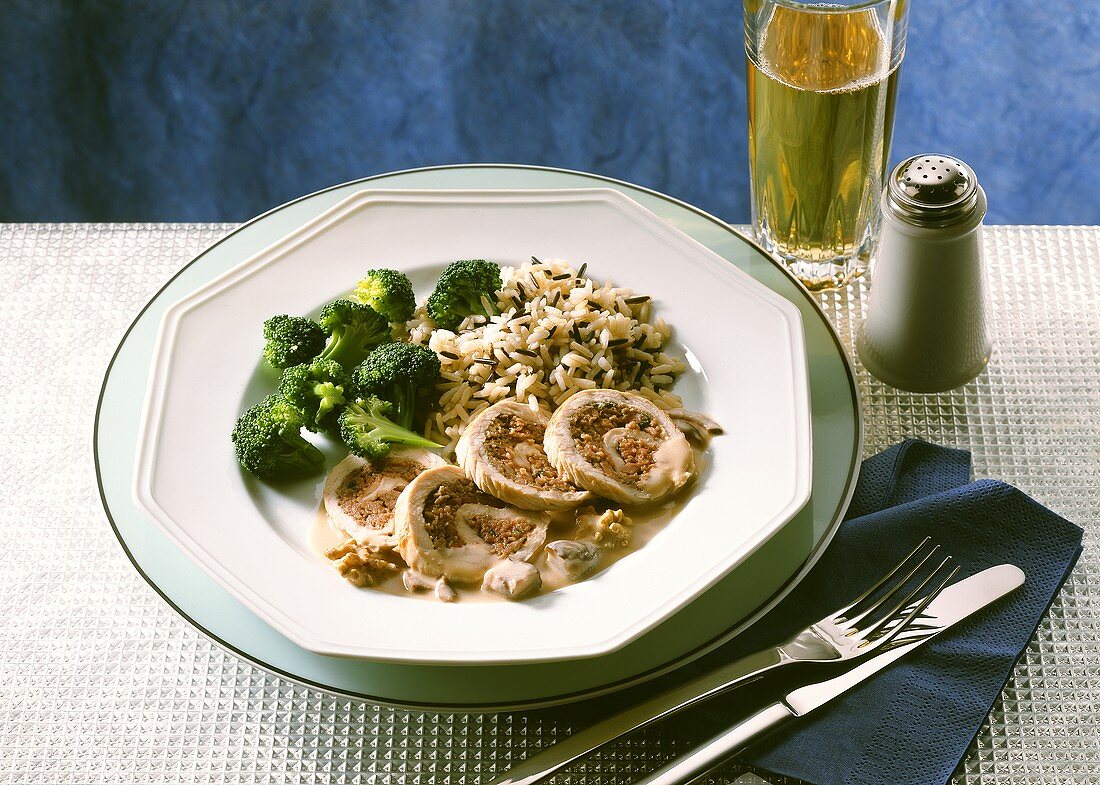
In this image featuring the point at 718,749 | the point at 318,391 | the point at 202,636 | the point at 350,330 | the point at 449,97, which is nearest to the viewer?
the point at 718,749

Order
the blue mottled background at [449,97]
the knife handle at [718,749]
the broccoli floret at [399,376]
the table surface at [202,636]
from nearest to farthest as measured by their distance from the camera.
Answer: the knife handle at [718,749]
the table surface at [202,636]
the broccoli floret at [399,376]
the blue mottled background at [449,97]

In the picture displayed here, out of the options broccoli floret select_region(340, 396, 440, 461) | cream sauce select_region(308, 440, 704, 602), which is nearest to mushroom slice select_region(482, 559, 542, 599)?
cream sauce select_region(308, 440, 704, 602)

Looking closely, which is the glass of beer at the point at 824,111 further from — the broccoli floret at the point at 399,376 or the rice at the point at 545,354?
the broccoli floret at the point at 399,376

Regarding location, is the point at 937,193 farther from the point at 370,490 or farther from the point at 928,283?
the point at 370,490

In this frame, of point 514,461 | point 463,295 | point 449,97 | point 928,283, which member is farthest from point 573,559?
point 449,97

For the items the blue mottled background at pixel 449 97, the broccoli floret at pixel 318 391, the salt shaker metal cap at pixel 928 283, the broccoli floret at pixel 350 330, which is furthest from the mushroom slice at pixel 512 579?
the blue mottled background at pixel 449 97
